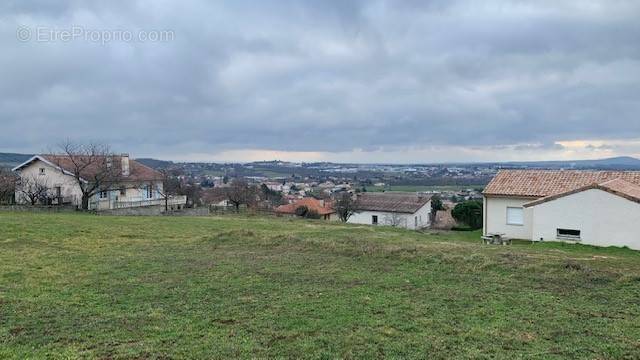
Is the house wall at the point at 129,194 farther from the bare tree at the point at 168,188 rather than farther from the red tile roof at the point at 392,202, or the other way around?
the red tile roof at the point at 392,202

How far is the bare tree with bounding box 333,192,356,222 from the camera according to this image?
5000 cm

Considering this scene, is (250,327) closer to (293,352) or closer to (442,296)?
(293,352)

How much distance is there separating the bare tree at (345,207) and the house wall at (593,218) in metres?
29.9

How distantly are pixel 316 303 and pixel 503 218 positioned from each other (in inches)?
701

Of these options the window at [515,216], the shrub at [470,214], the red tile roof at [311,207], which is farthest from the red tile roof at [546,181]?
the red tile roof at [311,207]

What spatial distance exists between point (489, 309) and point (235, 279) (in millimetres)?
5589

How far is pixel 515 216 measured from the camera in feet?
77.8

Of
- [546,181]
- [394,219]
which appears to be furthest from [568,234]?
[394,219]

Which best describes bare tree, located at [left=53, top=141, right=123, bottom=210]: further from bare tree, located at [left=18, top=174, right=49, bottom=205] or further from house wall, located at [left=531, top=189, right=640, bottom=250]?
house wall, located at [left=531, top=189, right=640, bottom=250]

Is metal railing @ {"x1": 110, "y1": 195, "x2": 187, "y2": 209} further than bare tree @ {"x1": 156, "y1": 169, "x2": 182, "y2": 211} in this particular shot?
No

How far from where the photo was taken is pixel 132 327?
293 inches

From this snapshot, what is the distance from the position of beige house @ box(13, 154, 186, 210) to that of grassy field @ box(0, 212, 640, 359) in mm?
23566

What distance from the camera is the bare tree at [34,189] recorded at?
36250mm

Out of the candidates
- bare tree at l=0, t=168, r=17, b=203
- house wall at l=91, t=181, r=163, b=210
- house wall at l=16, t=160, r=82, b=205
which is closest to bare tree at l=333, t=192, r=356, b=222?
house wall at l=91, t=181, r=163, b=210
